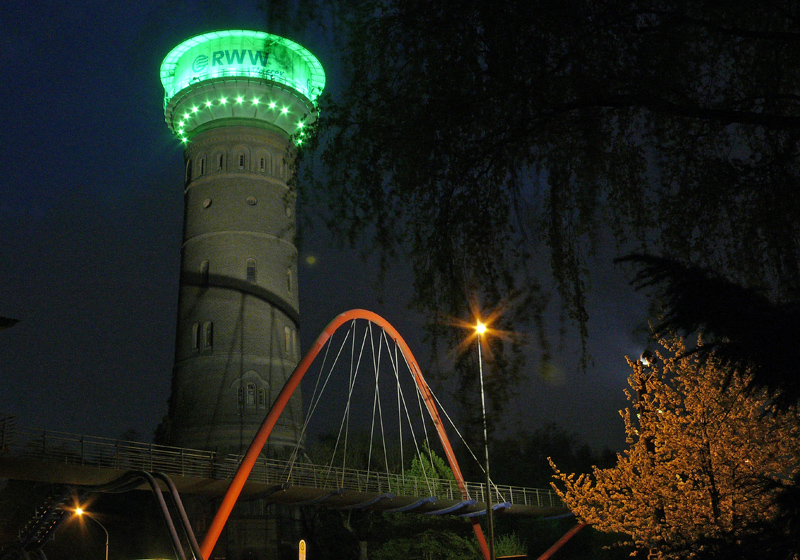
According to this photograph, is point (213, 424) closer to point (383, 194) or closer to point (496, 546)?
point (496, 546)

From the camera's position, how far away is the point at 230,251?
4206cm

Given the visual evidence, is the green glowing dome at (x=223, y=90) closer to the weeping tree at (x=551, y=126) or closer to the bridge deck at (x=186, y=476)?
the bridge deck at (x=186, y=476)

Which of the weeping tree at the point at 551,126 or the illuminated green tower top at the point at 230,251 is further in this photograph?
the illuminated green tower top at the point at 230,251

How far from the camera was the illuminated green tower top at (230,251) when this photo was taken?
39719 mm

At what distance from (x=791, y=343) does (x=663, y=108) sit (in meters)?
1.59

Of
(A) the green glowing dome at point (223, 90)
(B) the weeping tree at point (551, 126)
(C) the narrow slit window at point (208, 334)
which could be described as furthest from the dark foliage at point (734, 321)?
(A) the green glowing dome at point (223, 90)

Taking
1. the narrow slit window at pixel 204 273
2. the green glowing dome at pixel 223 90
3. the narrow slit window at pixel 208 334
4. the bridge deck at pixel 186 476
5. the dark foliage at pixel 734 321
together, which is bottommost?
the dark foliage at pixel 734 321

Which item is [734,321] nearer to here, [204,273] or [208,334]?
[208,334]

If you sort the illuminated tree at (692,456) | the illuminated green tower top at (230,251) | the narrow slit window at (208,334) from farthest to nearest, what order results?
1. the narrow slit window at (208,334)
2. the illuminated green tower top at (230,251)
3. the illuminated tree at (692,456)

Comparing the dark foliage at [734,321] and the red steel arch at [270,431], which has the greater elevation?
the red steel arch at [270,431]

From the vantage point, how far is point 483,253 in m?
5.35

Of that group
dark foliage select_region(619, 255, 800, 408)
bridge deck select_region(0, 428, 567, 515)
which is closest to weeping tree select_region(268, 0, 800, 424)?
dark foliage select_region(619, 255, 800, 408)

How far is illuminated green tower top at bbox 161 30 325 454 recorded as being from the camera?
39.7 meters

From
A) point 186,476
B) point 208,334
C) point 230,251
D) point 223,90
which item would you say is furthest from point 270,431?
point 223,90
